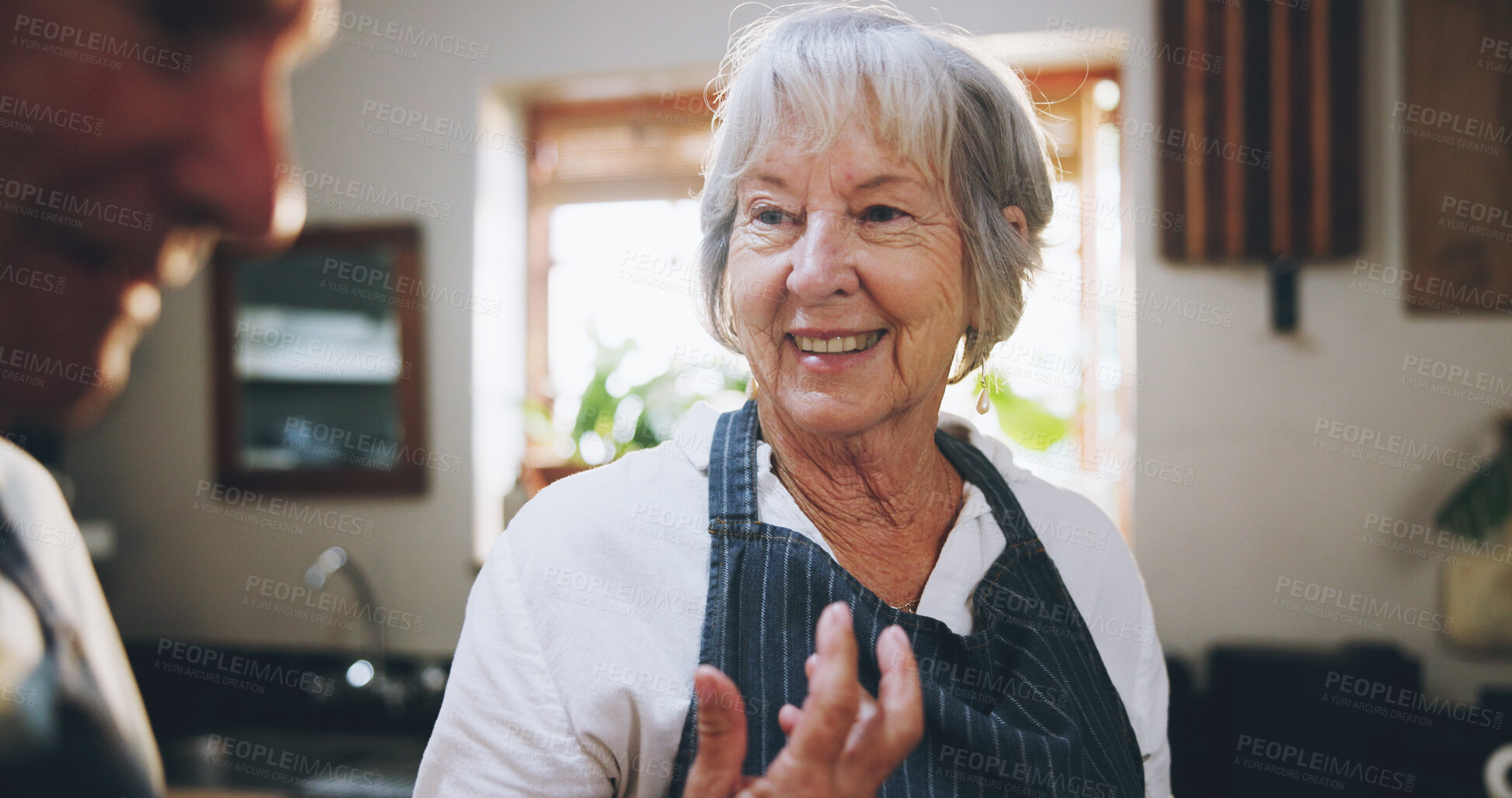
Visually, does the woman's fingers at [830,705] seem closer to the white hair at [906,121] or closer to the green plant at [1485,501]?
the white hair at [906,121]

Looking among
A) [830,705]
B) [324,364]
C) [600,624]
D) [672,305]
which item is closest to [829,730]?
[830,705]

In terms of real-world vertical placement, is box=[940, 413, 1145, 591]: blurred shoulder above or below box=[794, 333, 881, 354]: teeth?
below

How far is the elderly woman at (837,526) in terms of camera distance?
921mm

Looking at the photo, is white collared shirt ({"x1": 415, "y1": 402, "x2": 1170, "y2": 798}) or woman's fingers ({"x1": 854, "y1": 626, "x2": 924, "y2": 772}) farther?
white collared shirt ({"x1": 415, "y1": 402, "x2": 1170, "y2": 798})

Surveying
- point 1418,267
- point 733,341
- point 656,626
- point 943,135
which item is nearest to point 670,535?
point 656,626

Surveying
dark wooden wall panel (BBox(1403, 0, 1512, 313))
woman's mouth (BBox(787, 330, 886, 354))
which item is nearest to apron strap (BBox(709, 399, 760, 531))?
woman's mouth (BBox(787, 330, 886, 354))

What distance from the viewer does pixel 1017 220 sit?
1210 millimetres

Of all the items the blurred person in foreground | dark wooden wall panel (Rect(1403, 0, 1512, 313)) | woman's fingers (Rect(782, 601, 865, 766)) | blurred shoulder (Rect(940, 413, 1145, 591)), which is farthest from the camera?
dark wooden wall panel (Rect(1403, 0, 1512, 313))

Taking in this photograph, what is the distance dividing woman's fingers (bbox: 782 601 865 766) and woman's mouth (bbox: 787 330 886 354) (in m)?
0.51

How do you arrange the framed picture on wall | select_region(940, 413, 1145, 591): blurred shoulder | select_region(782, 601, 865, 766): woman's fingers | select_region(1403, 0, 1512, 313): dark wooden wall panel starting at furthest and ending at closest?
1. the framed picture on wall
2. select_region(1403, 0, 1512, 313): dark wooden wall panel
3. select_region(940, 413, 1145, 591): blurred shoulder
4. select_region(782, 601, 865, 766): woman's fingers

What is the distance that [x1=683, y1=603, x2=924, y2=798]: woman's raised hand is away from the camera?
1.98ft

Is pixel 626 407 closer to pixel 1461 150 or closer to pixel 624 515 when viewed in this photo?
pixel 624 515

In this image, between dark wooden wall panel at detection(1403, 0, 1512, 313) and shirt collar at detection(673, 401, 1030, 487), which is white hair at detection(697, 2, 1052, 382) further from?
dark wooden wall panel at detection(1403, 0, 1512, 313)

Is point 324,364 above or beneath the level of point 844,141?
beneath
